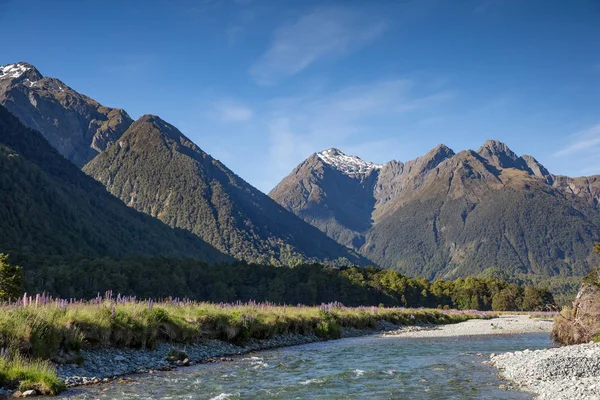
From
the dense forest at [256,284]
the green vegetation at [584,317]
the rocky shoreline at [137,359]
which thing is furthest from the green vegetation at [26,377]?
the dense forest at [256,284]

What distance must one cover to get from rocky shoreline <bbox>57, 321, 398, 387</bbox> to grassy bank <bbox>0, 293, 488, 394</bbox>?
1.38 ft

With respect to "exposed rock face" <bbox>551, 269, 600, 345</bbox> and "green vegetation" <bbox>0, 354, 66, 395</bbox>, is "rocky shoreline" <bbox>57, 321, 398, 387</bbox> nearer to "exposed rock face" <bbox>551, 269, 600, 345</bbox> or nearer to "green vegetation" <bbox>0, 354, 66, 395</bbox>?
"green vegetation" <bbox>0, 354, 66, 395</bbox>

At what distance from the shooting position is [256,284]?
129 metres

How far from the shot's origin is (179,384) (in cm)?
1795

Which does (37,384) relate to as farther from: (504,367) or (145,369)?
(504,367)

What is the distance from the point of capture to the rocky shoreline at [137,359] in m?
18.0

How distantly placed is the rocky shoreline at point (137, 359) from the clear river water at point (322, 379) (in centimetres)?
87

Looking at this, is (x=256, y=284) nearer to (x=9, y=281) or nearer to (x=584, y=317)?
(x=9, y=281)

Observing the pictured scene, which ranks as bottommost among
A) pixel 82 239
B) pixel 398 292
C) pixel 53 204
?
pixel 398 292

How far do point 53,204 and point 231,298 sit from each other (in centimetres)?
9323

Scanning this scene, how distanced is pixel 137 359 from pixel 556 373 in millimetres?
17494

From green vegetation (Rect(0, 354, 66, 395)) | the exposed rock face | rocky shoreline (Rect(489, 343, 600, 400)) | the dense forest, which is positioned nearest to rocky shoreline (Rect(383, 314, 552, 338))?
the exposed rock face

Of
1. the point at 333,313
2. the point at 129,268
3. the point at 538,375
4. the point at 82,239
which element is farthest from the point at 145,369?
the point at 82,239

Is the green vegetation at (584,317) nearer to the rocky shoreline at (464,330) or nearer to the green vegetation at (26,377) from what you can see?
the rocky shoreline at (464,330)
